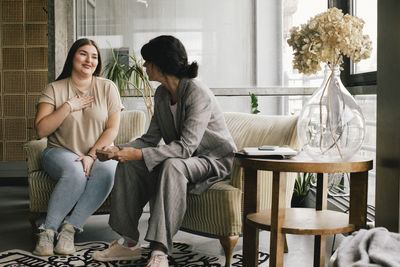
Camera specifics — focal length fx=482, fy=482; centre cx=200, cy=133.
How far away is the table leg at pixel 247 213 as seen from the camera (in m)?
2.10

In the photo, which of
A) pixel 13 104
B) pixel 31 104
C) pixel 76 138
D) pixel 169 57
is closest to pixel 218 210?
pixel 169 57

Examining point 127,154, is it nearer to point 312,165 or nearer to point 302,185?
point 312,165

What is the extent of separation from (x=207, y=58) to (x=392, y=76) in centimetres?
213

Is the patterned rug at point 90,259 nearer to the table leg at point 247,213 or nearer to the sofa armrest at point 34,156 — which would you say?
the table leg at point 247,213

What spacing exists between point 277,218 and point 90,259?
1.12 m

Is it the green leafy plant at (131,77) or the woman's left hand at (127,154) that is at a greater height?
the green leafy plant at (131,77)

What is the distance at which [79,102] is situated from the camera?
9.73ft

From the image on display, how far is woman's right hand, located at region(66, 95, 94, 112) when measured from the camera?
2.93 meters

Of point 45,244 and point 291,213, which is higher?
point 291,213

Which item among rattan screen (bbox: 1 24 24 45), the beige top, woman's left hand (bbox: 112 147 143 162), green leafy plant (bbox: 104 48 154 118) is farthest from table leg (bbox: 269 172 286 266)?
rattan screen (bbox: 1 24 24 45)

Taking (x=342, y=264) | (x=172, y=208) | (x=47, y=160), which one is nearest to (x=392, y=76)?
(x=342, y=264)

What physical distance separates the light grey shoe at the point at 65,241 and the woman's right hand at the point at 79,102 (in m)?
0.72

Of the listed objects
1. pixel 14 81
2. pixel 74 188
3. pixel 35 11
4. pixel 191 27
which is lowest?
pixel 74 188

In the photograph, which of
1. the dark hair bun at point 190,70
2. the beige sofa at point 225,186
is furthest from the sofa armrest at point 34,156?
the dark hair bun at point 190,70
